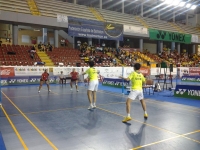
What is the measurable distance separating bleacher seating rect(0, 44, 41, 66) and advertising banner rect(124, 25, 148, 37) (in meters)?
14.3

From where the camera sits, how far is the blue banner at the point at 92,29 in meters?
25.5

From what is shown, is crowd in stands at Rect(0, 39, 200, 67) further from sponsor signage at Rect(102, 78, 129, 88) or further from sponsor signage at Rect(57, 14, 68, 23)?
sponsor signage at Rect(102, 78, 129, 88)

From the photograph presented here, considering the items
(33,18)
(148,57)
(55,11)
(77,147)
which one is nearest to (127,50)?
(148,57)

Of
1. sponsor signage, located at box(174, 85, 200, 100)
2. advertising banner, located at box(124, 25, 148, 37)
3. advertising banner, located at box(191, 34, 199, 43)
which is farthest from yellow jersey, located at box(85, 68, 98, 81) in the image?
advertising banner, located at box(191, 34, 199, 43)

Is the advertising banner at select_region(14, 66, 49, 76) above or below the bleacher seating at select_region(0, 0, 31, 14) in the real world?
below

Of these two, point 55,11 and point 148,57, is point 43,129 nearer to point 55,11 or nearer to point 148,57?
point 55,11

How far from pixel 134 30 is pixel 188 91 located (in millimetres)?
21937

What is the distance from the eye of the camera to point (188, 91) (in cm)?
1098

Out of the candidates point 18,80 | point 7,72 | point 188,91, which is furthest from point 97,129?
point 18,80

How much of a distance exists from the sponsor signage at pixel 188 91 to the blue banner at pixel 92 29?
55.7 ft

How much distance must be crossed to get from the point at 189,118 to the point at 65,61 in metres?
18.1

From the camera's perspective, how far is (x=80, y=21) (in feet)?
85.5

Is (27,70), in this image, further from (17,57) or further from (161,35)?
(161,35)

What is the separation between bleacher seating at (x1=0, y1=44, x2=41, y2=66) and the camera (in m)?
19.7
